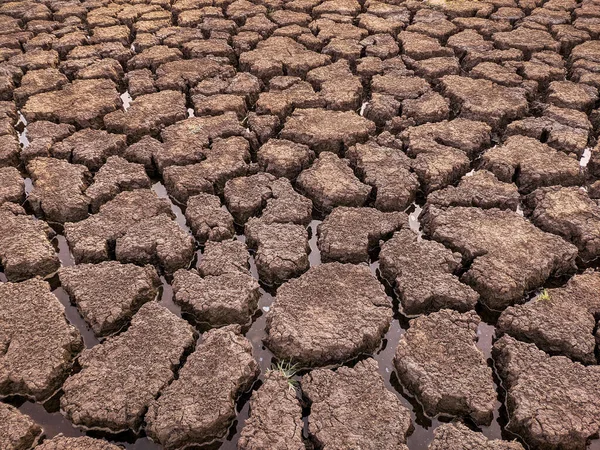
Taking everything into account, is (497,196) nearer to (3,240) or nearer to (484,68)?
(484,68)

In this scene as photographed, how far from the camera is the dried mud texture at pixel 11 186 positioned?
3154mm

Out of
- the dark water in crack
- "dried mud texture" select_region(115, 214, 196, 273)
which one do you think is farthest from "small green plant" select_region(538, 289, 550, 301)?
"dried mud texture" select_region(115, 214, 196, 273)

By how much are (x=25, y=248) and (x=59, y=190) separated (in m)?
0.54

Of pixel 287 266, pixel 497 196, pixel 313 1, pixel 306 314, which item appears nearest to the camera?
pixel 306 314

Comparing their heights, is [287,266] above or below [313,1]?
below

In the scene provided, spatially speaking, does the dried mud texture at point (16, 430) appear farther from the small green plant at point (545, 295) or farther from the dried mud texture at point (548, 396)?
the small green plant at point (545, 295)

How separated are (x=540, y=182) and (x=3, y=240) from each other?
333 centimetres

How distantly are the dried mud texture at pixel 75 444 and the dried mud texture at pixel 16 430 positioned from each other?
0.29ft

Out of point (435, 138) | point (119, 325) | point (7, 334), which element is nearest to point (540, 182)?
point (435, 138)

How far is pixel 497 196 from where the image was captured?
3.17m

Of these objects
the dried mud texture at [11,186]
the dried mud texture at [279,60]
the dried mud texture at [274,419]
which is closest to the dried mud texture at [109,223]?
the dried mud texture at [11,186]

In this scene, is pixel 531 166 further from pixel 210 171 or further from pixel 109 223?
pixel 109 223

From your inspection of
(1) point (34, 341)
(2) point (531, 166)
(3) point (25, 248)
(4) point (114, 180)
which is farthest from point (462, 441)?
(4) point (114, 180)

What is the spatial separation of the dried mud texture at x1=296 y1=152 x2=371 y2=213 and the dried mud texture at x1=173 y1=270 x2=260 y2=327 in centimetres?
82
